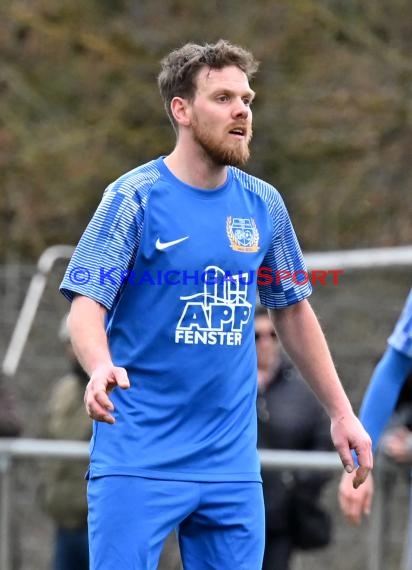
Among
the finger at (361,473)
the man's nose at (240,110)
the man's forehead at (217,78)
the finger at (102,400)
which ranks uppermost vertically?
the man's forehead at (217,78)

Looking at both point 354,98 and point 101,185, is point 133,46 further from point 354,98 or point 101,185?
point 354,98

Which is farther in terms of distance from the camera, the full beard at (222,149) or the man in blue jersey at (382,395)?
the man in blue jersey at (382,395)

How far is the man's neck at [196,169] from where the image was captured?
433 cm

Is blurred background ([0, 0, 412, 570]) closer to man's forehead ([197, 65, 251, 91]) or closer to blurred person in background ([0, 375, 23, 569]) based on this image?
blurred person in background ([0, 375, 23, 569])

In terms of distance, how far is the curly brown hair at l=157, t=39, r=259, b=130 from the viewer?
434 centimetres

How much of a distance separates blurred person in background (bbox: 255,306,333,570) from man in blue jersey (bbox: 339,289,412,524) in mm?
1355

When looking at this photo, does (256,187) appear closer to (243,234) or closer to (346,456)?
(243,234)

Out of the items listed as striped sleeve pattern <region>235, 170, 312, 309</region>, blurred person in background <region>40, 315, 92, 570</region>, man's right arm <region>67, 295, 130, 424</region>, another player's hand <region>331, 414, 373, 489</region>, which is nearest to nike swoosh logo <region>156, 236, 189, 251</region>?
man's right arm <region>67, 295, 130, 424</region>

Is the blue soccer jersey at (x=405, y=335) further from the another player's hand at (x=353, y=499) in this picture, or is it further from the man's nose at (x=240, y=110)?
the man's nose at (x=240, y=110)

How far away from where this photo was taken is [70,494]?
726 cm

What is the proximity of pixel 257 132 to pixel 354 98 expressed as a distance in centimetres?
142

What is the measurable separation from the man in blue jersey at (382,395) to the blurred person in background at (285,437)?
1355mm

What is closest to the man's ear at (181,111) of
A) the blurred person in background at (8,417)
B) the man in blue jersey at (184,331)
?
the man in blue jersey at (184,331)

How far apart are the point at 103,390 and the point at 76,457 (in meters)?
3.41
